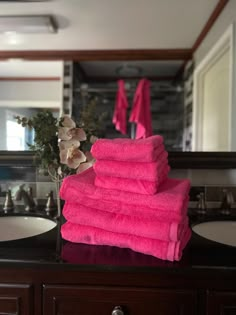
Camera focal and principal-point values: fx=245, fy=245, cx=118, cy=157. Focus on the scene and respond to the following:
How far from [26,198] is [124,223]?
2.01 ft

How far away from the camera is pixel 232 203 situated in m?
1.09

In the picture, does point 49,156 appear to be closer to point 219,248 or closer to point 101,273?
point 101,273

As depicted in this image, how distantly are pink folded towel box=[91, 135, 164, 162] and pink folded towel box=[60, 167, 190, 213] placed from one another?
0.30ft

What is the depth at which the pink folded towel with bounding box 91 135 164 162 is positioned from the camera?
668mm

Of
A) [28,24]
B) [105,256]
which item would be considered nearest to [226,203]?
[105,256]

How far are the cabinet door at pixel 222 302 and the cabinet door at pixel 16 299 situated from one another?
0.46 meters

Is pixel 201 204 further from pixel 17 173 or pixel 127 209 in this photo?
pixel 17 173

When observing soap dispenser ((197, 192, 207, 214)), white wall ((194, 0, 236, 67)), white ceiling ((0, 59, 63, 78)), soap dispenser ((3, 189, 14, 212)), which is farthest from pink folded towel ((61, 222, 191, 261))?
white wall ((194, 0, 236, 67))

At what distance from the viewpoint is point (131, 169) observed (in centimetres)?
68

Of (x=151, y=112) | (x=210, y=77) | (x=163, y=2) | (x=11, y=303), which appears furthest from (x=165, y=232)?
(x=163, y=2)

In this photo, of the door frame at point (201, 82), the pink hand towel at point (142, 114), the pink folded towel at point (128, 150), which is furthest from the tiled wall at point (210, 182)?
the pink folded towel at point (128, 150)

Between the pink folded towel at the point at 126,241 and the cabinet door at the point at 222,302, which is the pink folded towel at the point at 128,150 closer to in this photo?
the pink folded towel at the point at 126,241

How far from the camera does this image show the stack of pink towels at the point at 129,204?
2.10ft

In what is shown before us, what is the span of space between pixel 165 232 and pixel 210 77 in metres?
0.82
